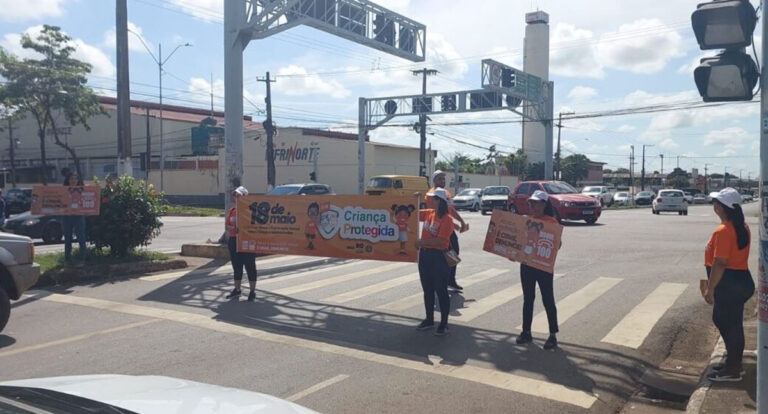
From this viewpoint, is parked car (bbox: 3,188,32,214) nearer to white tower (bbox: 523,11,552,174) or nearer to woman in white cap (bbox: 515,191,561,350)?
woman in white cap (bbox: 515,191,561,350)

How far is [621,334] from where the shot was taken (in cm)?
789

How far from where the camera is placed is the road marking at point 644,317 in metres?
7.66

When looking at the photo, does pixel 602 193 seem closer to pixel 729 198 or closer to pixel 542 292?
pixel 542 292

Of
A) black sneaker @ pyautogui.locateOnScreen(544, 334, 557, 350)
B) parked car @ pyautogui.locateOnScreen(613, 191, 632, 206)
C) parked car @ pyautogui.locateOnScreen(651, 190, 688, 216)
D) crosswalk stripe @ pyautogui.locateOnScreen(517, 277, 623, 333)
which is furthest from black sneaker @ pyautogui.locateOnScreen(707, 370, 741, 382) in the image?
parked car @ pyautogui.locateOnScreen(613, 191, 632, 206)

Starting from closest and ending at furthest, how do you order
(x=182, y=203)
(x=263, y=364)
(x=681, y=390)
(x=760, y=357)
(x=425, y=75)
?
Result: (x=760, y=357), (x=681, y=390), (x=263, y=364), (x=425, y=75), (x=182, y=203)

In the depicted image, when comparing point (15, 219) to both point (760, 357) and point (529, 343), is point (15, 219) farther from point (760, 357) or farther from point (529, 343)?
point (760, 357)

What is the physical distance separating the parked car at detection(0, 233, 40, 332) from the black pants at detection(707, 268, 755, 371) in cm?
781

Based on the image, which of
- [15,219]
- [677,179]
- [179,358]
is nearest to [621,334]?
[179,358]

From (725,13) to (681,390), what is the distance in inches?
135

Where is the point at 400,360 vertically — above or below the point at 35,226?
below

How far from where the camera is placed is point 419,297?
10.1 meters

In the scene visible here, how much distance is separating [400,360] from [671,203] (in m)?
33.8

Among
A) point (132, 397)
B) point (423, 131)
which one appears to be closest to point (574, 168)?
point (423, 131)

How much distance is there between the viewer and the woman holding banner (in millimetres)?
7773
